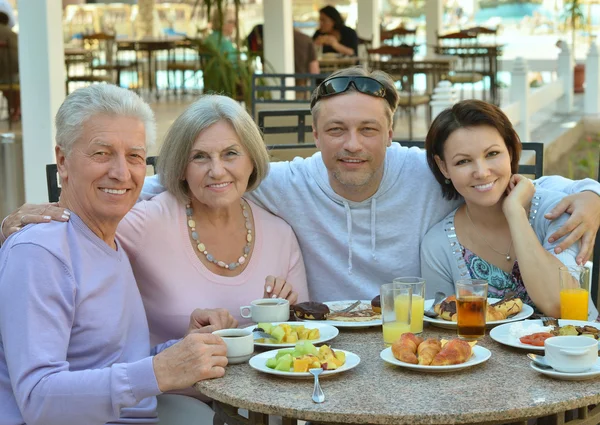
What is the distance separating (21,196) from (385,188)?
11.0ft

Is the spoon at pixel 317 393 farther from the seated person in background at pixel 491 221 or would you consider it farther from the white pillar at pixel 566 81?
the white pillar at pixel 566 81

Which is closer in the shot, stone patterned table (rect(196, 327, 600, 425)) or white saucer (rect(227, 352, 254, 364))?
stone patterned table (rect(196, 327, 600, 425))

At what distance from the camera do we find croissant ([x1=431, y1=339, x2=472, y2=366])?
1894mm

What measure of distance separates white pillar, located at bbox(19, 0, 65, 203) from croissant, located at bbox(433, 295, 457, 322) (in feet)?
12.6

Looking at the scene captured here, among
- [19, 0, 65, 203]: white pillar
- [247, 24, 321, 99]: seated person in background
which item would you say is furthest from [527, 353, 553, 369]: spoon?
[247, 24, 321, 99]: seated person in background

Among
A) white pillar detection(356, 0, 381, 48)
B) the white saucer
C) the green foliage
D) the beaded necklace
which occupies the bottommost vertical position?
the green foliage

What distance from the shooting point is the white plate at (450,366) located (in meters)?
1.88

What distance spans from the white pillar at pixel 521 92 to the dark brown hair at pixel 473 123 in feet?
26.6

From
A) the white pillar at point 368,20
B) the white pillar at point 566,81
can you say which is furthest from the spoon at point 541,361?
the white pillar at point 566,81

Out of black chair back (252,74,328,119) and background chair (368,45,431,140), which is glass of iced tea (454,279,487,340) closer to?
black chair back (252,74,328,119)

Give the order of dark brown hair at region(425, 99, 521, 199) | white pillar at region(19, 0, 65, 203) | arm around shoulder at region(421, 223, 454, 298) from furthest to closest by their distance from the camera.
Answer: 1. white pillar at region(19, 0, 65, 203)
2. arm around shoulder at region(421, 223, 454, 298)
3. dark brown hair at region(425, 99, 521, 199)

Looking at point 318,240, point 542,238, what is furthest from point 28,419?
point 542,238

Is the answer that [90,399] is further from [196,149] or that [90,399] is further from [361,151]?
[361,151]

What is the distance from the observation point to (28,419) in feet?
6.29
